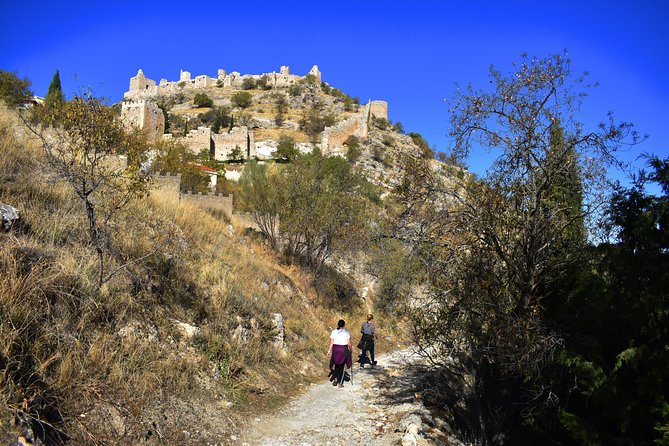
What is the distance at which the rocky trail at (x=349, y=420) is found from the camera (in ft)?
20.5

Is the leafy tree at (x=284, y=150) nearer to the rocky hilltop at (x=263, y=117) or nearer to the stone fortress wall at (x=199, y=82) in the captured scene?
the rocky hilltop at (x=263, y=117)

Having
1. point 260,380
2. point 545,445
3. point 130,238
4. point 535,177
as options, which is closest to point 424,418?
point 545,445

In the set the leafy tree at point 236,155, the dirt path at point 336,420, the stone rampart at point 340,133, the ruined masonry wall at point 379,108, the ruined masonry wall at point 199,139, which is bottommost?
the dirt path at point 336,420

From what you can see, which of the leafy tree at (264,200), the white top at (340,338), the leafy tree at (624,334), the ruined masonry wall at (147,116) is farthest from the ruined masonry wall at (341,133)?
the leafy tree at (624,334)

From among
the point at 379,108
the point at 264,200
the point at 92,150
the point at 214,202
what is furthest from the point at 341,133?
the point at 92,150

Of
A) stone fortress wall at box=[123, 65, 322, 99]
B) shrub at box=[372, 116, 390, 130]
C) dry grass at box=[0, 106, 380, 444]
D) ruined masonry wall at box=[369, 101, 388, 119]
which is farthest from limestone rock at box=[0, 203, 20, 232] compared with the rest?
stone fortress wall at box=[123, 65, 322, 99]

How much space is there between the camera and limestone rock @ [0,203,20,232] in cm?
608

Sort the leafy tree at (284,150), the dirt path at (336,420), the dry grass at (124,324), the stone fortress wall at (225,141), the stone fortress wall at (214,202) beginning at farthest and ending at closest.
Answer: the stone fortress wall at (225,141) < the leafy tree at (284,150) < the stone fortress wall at (214,202) < the dirt path at (336,420) < the dry grass at (124,324)

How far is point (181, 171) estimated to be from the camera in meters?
24.5

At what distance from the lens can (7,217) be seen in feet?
20.2

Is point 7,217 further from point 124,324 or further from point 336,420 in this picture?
point 336,420

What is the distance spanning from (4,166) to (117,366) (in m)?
4.93

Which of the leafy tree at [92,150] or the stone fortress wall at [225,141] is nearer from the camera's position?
the leafy tree at [92,150]

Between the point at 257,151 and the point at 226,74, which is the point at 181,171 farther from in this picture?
the point at 226,74
